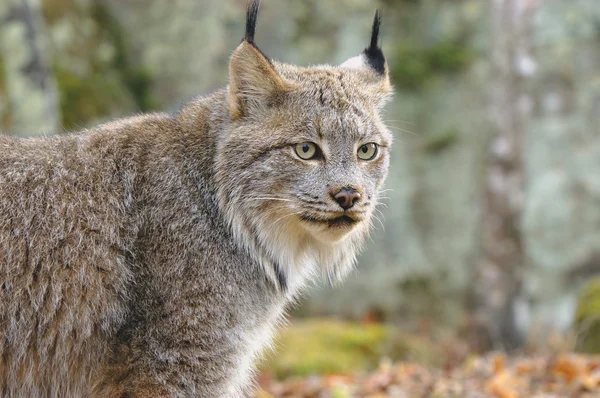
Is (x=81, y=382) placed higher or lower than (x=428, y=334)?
lower

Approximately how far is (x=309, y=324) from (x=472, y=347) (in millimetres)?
2637

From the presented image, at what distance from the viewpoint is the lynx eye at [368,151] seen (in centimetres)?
509

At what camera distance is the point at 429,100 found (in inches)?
541

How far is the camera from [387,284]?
43.1ft

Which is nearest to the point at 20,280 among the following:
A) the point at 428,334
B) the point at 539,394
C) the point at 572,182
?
the point at 539,394

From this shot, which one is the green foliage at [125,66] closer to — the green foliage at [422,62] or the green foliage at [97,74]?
the green foliage at [97,74]

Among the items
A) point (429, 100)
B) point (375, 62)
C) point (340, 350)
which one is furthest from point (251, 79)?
point (429, 100)

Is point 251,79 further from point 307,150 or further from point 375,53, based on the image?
point 375,53

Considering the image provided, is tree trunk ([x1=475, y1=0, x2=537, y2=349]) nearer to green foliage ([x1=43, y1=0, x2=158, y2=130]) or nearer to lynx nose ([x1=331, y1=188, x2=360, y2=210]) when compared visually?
green foliage ([x1=43, y1=0, x2=158, y2=130])

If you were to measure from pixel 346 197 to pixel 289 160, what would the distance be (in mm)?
468

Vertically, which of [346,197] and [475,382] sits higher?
[346,197]

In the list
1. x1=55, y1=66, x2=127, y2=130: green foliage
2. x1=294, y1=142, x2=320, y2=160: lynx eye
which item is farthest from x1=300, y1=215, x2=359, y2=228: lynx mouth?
x1=55, y1=66, x2=127, y2=130: green foliage

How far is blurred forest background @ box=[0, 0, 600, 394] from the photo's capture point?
11.7 meters

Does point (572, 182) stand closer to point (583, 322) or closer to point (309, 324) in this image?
point (583, 322)
